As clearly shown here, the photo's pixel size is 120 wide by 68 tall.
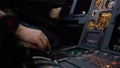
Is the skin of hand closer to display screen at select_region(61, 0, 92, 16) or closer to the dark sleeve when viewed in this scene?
the dark sleeve

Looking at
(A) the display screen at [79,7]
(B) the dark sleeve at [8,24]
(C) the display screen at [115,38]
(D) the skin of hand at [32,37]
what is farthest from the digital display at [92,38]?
(B) the dark sleeve at [8,24]

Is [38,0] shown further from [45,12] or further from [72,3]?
[72,3]

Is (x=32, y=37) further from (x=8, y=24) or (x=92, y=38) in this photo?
(x=92, y=38)

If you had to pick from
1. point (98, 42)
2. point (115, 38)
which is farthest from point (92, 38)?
point (115, 38)

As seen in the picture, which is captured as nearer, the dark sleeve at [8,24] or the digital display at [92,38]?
the dark sleeve at [8,24]

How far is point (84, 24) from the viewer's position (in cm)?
239

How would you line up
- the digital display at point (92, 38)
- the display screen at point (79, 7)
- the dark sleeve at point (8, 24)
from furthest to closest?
1. the display screen at point (79, 7)
2. the digital display at point (92, 38)
3. the dark sleeve at point (8, 24)

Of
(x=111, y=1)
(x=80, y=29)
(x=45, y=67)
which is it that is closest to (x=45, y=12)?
(x=80, y=29)

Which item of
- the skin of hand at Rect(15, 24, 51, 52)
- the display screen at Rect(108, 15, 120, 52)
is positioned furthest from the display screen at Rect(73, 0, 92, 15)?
the skin of hand at Rect(15, 24, 51, 52)

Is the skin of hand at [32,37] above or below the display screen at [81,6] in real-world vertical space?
above

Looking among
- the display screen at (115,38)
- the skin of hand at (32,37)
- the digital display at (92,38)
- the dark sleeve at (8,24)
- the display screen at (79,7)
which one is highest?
the dark sleeve at (8,24)

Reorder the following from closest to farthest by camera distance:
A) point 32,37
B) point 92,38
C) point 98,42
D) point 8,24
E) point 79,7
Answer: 1. point 8,24
2. point 32,37
3. point 98,42
4. point 92,38
5. point 79,7

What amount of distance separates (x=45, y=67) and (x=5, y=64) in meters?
0.09

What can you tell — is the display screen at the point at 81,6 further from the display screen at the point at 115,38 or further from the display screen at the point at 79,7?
the display screen at the point at 115,38
